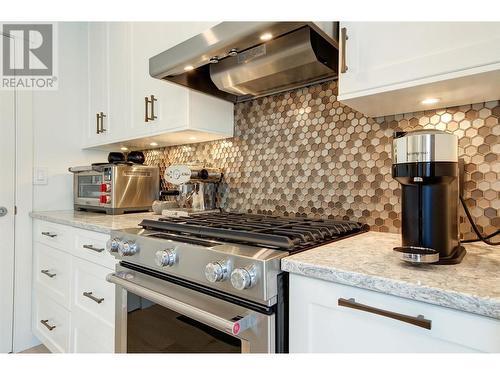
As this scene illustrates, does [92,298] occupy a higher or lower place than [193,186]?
lower

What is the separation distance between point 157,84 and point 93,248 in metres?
0.90

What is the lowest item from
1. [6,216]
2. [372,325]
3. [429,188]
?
[372,325]

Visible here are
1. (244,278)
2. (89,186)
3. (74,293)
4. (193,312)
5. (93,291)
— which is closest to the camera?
(244,278)

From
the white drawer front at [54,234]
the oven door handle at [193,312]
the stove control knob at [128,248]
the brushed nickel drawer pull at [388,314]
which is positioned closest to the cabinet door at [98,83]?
the white drawer front at [54,234]

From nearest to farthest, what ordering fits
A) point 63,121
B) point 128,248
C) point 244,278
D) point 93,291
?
1. point 244,278
2. point 128,248
3. point 93,291
4. point 63,121

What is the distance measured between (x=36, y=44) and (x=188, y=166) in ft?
4.92

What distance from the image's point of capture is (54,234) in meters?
1.69

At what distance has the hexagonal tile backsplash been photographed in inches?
39.2

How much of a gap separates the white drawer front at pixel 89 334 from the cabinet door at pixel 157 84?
975mm

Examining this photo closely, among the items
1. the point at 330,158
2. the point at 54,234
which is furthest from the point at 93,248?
the point at 330,158

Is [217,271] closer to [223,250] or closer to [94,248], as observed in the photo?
[223,250]

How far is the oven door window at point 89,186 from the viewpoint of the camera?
1.93 metres

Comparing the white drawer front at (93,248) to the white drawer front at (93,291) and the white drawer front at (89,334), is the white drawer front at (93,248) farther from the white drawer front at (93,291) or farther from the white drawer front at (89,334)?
the white drawer front at (89,334)

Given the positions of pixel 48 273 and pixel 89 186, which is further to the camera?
pixel 89 186
